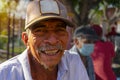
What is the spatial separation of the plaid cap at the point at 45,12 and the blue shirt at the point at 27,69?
8.9 inches

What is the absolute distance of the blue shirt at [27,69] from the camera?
1960 mm

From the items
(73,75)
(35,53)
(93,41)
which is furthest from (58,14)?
(93,41)

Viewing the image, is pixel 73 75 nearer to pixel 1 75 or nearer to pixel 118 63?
pixel 1 75

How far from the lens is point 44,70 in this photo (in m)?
2.06

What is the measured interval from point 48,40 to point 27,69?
0.74 feet

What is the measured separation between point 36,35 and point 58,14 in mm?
164

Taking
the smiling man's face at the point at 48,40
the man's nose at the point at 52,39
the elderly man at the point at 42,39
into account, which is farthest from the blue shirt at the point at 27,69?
the man's nose at the point at 52,39

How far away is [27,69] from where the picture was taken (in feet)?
6.53

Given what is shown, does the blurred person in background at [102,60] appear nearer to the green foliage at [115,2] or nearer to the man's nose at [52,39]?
the man's nose at [52,39]

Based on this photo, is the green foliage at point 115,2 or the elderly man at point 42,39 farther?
the green foliage at point 115,2

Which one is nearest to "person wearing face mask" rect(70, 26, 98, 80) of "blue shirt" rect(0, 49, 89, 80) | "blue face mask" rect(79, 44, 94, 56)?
"blue face mask" rect(79, 44, 94, 56)

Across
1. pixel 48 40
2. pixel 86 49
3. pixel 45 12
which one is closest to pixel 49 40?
pixel 48 40

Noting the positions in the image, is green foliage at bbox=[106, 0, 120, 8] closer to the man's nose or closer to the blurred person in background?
the blurred person in background

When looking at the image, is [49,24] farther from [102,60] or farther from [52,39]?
[102,60]
